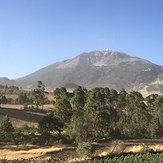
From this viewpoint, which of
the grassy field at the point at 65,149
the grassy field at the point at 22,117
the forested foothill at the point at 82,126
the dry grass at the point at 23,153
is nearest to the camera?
the grassy field at the point at 65,149

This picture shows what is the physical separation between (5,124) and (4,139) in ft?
11.3

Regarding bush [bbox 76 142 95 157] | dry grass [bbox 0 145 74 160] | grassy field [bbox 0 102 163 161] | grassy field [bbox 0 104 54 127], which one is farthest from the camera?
grassy field [bbox 0 104 54 127]

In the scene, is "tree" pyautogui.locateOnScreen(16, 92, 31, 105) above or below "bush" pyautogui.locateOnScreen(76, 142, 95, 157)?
above

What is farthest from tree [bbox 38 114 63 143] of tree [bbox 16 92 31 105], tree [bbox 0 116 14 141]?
tree [bbox 16 92 31 105]

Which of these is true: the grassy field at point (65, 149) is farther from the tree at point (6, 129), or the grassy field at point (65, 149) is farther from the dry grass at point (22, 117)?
the dry grass at point (22, 117)

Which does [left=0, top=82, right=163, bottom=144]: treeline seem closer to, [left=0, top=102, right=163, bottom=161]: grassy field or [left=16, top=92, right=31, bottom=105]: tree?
[left=0, top=102, right=163, bottom=161]: grassy field

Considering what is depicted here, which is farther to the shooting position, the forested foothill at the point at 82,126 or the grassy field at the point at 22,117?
the grassy field at the point at 22,117

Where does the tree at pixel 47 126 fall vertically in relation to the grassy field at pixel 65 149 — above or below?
above

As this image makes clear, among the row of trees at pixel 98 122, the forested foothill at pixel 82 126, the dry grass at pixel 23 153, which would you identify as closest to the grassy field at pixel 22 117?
the forested foothill at pixel 82 126

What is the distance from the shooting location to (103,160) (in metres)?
27.6

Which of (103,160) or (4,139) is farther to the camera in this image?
(4,139)

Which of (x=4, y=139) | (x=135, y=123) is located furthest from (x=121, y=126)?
(x=4, y=139)

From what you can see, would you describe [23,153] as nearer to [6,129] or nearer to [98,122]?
[6,129]

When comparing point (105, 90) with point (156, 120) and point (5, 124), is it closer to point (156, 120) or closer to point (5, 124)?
point (156, 120)
